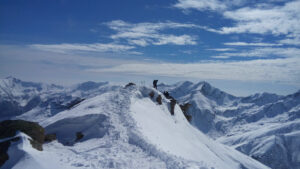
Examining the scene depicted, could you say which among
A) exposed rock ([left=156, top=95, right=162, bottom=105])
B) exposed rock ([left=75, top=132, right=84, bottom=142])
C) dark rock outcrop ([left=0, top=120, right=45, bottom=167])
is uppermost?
dark rock outcrop ([left=0, top=120, right=45, bottom=167])

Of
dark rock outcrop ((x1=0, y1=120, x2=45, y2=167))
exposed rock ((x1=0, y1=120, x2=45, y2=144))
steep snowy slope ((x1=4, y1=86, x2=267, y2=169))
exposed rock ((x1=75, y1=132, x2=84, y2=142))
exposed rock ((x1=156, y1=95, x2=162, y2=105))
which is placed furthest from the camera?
exposed rock ((x1=156, y1=95, x2=162, y2=105))

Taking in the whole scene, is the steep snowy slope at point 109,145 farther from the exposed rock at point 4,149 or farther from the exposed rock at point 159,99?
the exposed rock at point 159,99

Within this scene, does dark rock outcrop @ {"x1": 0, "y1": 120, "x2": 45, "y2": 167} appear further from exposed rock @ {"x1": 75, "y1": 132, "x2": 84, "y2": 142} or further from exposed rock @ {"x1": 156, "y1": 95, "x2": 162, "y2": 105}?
exposed rock @ {"x1": 156, "y1": 95, "x2": 162, "y2": 105}

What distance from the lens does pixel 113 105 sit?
28844 mm

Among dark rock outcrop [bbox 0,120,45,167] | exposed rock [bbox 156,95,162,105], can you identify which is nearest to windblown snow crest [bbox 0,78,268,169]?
dark rock outcrop [bbox 0,120,45,167]

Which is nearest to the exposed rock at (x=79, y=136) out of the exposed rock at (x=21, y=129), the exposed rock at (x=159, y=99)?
the exposed rock at (x=21, y=129)

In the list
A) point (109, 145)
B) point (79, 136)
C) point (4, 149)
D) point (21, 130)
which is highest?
point (21, 130)

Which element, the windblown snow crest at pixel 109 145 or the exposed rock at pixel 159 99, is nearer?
the windblown snow crest at pixel 109 145

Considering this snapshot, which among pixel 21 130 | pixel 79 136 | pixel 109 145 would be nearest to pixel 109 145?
pixel 109 145

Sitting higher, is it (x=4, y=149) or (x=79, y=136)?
(x=4, y=149)

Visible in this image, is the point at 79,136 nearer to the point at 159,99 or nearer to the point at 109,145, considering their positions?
the point at 109,145

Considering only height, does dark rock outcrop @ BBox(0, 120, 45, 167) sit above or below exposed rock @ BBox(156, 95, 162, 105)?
above

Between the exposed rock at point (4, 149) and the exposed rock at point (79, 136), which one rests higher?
the exposed rock at point (4, 149)

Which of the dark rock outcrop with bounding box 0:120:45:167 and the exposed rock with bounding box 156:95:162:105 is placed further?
the exposed rock with bounding box 156:95:162:105
